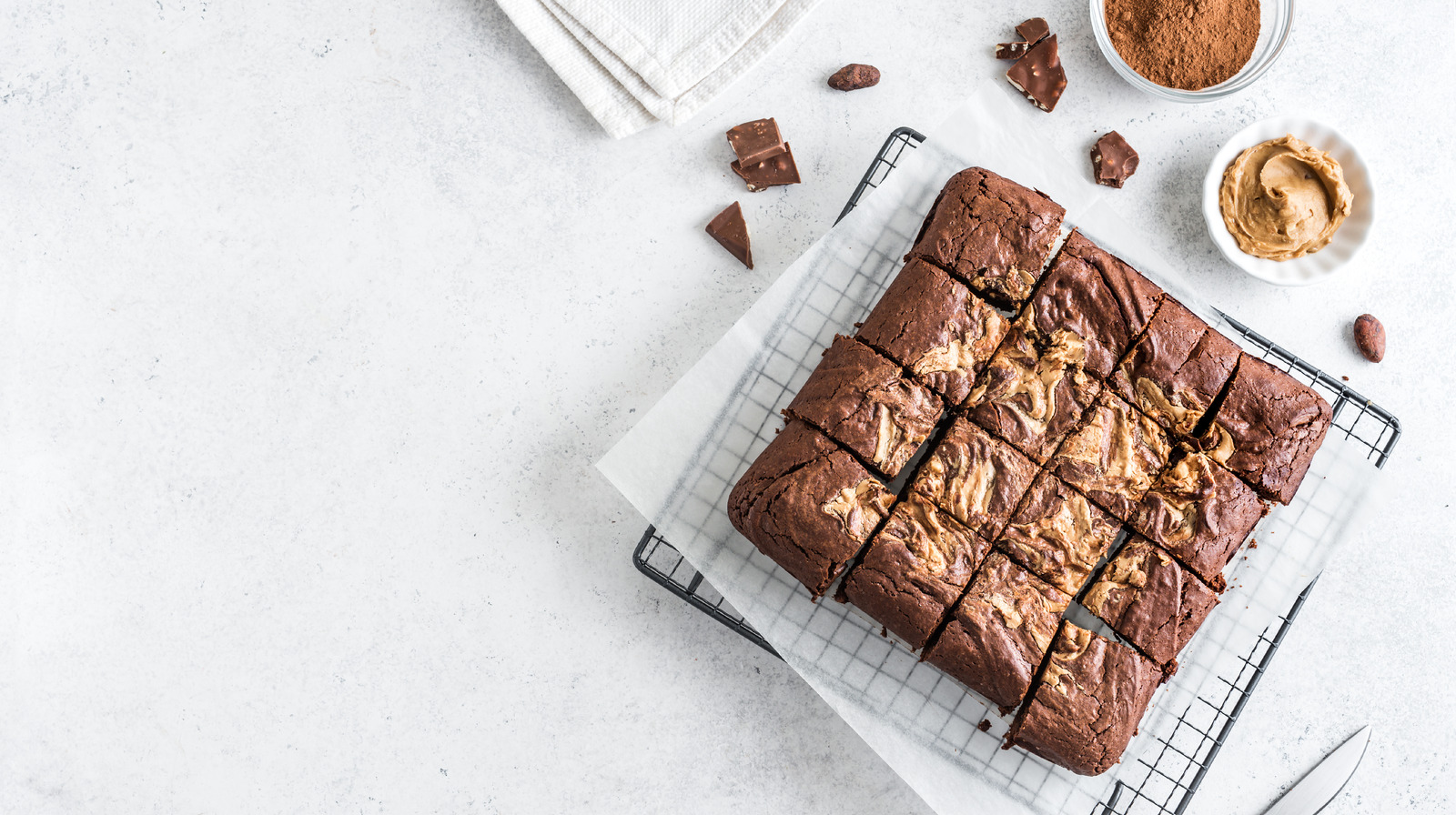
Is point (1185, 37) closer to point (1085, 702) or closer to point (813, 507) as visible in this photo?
point (813, 507)

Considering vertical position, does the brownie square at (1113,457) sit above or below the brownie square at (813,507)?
above

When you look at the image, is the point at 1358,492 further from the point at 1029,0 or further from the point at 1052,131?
the point at 1029,0

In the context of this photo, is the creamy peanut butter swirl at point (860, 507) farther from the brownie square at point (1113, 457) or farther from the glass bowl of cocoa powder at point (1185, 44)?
the glass bowl of cocoa powder at point (1185, 44)

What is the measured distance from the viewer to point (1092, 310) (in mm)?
3041

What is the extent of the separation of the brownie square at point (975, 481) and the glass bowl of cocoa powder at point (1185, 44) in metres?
1.70

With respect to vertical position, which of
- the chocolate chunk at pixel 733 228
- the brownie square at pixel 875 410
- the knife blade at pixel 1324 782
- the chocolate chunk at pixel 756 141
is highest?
the chocolate chunk at pixel 756 141

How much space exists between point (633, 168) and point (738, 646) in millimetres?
1999

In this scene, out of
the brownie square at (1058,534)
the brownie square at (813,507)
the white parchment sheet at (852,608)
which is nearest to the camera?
the brownie square at (813,507)

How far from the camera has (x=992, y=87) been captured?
3.42 m

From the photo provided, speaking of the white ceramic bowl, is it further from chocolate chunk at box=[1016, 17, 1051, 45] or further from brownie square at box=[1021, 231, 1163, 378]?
chocolate chunk at box=[1016, 17, 1051, 45]

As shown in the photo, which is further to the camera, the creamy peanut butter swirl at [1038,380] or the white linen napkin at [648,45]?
the white linen napkin at [648,45]

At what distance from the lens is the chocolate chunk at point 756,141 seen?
11.5ft

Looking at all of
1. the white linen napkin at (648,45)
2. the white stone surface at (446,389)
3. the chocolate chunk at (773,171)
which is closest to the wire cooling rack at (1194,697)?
the white stone surface at (446,389)

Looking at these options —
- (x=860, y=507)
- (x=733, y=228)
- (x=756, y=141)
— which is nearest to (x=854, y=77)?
(x=756, y=141)
